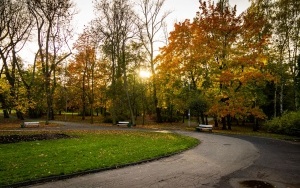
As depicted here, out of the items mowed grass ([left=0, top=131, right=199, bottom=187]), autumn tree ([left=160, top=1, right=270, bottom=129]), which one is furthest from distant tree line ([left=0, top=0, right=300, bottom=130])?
mowed grass ([left=0, top=131, right=199, bottom=187])

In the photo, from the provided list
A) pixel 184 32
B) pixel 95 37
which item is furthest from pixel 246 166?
pixel 95 37

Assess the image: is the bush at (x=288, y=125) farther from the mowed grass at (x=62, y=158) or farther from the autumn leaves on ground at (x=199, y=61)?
the mowed grass at (x=62, y=158)

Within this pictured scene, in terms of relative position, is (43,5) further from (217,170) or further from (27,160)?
(217,170)

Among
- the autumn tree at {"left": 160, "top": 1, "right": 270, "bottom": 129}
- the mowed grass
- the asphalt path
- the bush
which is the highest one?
the autumn tree at {"left": 160, "top": 1, "right": 270, "bottom": 129}

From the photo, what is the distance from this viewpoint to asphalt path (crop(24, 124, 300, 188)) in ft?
26.9

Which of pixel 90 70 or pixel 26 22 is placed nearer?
pixel 26 22

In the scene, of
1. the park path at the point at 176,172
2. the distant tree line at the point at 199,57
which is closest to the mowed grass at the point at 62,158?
the park path at the point at 176,172

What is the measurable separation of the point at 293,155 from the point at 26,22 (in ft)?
108

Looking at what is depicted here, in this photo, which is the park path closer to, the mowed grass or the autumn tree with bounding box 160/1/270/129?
the mowed grass

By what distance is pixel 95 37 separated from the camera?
33.0m

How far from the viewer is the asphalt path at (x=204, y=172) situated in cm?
820

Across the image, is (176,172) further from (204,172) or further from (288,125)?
(288,125)

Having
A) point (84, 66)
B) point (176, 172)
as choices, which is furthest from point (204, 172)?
point (84, 66)

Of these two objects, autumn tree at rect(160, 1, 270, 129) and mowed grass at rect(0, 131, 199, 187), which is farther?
autumn tree at rect(160, 1, 270, 129)
